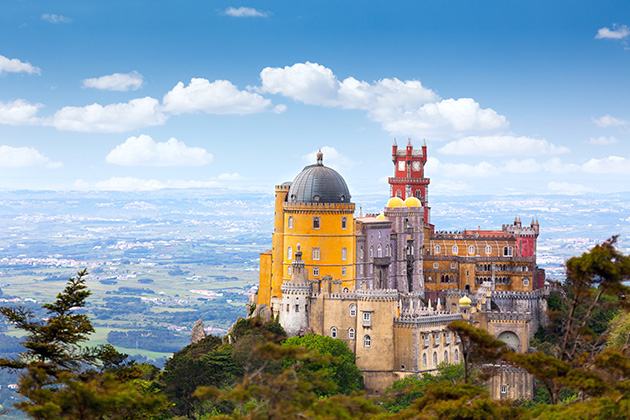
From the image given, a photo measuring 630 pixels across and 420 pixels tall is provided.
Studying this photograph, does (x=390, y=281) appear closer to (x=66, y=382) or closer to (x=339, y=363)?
(x=339, y=363)

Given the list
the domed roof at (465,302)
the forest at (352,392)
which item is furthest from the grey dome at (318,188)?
the forest at (352,392)

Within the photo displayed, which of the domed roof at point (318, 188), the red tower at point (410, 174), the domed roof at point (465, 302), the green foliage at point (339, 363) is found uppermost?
the red tower at point (410, 174)

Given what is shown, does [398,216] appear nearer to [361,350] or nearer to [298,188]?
[298,188]

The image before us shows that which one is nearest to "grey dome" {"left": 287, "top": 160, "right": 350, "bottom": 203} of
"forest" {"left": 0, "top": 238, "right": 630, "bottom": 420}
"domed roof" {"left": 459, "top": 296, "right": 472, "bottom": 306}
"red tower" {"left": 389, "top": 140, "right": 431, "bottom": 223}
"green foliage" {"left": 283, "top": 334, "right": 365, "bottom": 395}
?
"domed roof" {"left": 459, "top": 296, "right": 472, "bottom": 306}

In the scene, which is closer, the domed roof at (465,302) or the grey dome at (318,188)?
the grey dome at (318,188)

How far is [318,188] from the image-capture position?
109 m

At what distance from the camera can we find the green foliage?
9450cm

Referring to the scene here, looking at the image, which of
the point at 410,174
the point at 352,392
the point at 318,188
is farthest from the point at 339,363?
the point at 410,174

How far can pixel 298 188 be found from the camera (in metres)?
110

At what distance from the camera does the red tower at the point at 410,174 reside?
14562 centimetres

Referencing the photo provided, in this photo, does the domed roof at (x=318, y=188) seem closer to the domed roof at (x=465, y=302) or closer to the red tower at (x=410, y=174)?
the domed roof at (x=465, y=302)

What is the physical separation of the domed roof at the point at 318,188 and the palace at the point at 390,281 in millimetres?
103

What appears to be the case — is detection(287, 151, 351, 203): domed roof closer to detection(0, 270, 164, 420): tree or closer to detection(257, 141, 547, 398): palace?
detection(257, 141, 547, 398): palace

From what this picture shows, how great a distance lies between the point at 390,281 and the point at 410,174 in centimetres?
3331
